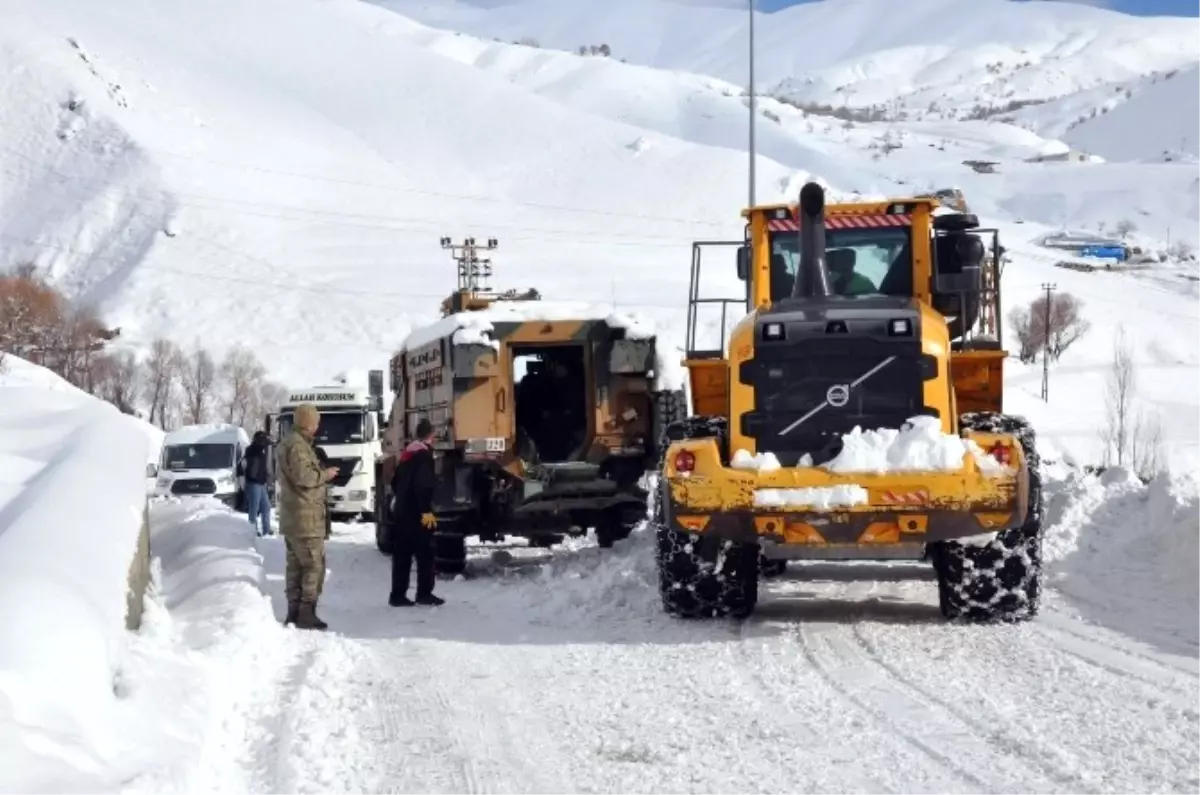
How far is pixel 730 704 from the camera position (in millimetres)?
8016

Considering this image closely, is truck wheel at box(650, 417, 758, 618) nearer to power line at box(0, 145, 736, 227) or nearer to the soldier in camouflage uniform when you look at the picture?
the soldier in camouflage uniform

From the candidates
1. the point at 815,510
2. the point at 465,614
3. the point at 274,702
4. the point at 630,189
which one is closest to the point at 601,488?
the point at 465,614

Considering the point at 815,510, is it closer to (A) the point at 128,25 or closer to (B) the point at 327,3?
(A) the point at 128,25

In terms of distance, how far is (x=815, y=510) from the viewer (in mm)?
9531

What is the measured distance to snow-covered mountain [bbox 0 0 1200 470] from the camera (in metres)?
75.4

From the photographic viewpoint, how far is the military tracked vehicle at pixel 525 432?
14875mm

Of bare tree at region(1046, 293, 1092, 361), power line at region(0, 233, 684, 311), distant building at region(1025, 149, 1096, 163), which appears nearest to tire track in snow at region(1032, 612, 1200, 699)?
power line at region(0, 233, 684, 311)

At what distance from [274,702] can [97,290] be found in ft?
261

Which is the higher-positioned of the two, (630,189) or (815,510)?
(630,189)

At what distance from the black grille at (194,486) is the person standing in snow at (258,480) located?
247 inches

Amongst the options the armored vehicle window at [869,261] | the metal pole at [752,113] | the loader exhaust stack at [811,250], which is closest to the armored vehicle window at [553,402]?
the armored vehicle window at [869,261]

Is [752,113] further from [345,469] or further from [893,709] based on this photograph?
[893,709]

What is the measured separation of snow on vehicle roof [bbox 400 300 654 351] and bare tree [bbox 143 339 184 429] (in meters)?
47.3

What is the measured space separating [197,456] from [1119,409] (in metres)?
36.4
